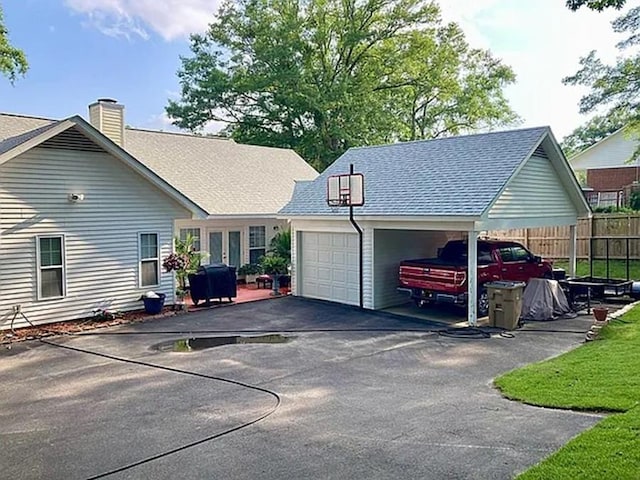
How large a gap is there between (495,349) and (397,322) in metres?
3.31

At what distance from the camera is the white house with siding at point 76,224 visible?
12641 millimetres

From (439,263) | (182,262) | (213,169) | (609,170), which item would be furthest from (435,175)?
(609,170)

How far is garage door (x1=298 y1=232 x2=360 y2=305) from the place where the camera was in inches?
642

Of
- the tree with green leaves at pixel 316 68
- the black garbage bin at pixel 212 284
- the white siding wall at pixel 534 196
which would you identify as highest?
the tree with green leaves at pixel 316 68

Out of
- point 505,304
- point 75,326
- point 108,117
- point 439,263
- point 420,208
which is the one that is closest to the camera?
point 505,304

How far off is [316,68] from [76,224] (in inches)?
979

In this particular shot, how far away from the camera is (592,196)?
3447cm

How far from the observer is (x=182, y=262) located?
15328 millimetres

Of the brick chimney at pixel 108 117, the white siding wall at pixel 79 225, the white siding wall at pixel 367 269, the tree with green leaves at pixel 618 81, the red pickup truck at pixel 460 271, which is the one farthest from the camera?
the tree with green leaves at pixel 618 81

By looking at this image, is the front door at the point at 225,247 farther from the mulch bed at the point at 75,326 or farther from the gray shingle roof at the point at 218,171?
the mulch bed at the point at 75,326

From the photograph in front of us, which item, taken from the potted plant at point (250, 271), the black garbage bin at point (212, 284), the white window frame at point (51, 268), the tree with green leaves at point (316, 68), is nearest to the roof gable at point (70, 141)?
the white window frame at point (51, 268)

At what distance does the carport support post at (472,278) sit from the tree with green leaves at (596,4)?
6.06m

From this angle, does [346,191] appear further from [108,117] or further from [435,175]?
[108,117]

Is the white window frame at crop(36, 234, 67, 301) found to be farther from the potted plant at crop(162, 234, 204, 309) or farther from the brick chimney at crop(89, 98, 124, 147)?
the brick chimney at crop(89, 98, 124, 147)
